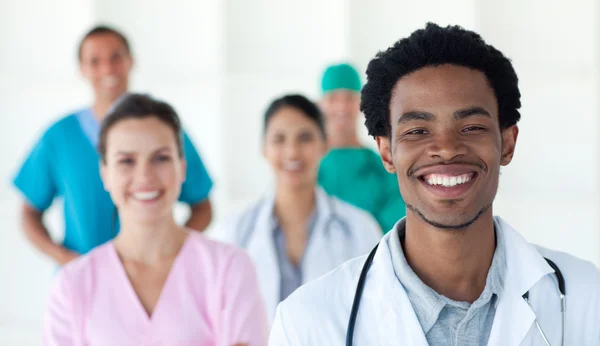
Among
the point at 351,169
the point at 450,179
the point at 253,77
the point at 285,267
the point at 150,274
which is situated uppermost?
the point at 253,77

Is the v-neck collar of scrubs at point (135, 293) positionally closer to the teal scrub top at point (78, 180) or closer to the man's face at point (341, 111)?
the teal scrub top at point (78, 180)

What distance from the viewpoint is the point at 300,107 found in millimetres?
2902

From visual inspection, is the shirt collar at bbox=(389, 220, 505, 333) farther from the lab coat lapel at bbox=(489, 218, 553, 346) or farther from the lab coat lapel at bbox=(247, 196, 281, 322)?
the lab coat lapel at bbox=(247, 196, 281, 322)

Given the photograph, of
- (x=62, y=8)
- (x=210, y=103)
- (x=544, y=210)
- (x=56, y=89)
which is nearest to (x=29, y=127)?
(x=56, y=89)

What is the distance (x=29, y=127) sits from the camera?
477 centimetres

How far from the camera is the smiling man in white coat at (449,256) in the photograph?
1.46 metres

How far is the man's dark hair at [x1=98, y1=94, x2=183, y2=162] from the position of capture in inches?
87.4

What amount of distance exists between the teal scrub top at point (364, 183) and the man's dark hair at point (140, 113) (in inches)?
45.0

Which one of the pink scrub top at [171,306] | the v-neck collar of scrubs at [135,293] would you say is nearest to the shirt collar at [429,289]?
the pink scrub top at [171,306]

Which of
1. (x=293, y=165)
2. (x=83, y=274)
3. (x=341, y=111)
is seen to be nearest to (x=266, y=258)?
(x=293, y=165)

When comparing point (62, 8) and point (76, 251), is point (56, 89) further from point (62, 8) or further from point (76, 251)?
point (76, 251)

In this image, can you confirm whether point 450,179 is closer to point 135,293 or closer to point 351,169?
point 135,293

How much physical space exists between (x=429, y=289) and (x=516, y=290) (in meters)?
0.15

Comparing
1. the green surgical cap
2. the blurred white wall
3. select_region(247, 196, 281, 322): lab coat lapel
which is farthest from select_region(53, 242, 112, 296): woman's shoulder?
the blurred white wall
